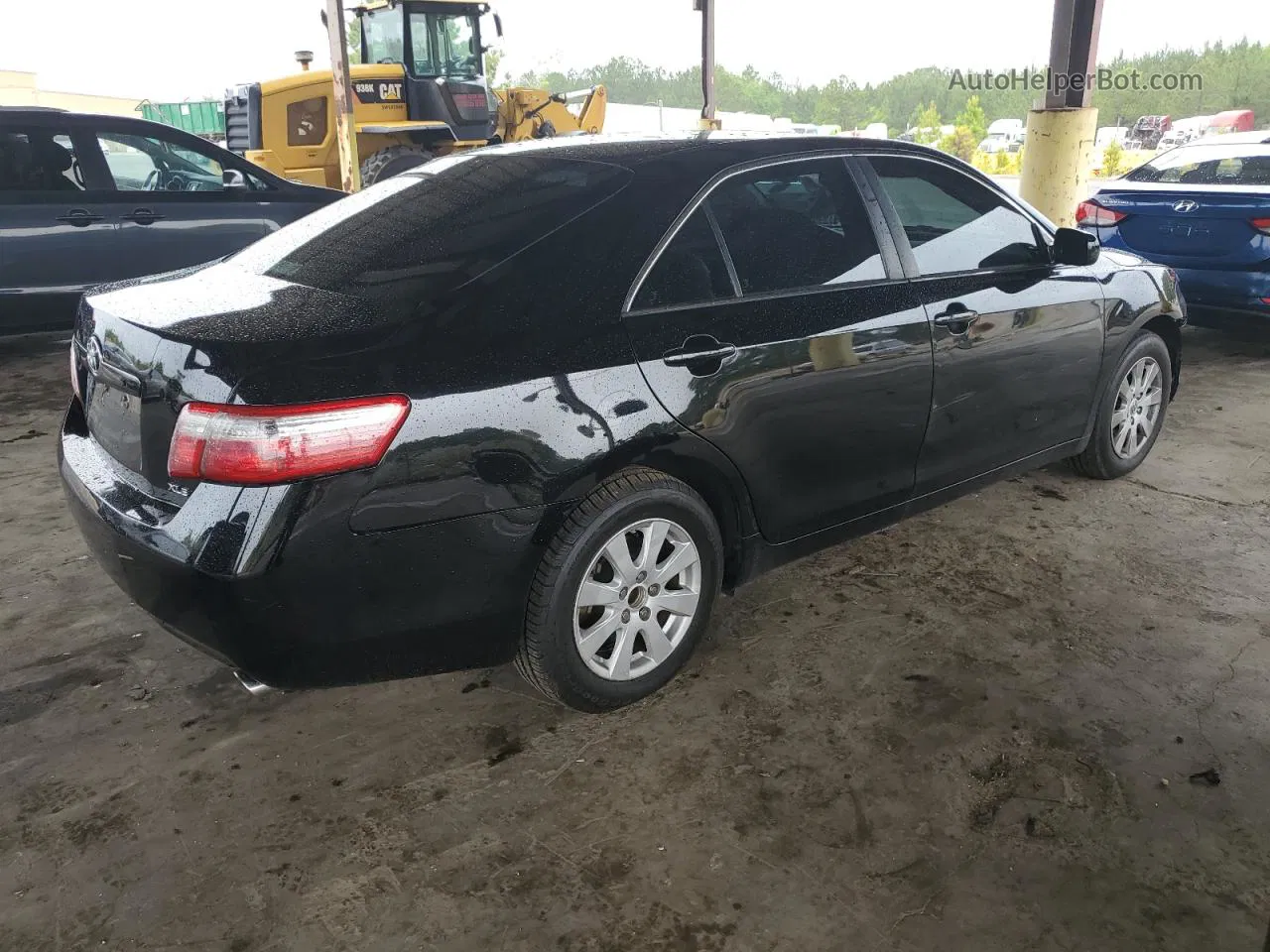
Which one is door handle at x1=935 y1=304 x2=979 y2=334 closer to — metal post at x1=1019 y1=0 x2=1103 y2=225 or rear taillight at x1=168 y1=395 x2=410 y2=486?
rear taillight at x1=168 y1=395 x2=410 y2=486

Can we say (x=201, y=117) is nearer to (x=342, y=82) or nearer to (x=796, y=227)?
(x=342, y=82)

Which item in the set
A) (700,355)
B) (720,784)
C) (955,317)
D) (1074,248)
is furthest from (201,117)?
(720,784)

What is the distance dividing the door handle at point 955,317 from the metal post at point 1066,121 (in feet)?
22.3

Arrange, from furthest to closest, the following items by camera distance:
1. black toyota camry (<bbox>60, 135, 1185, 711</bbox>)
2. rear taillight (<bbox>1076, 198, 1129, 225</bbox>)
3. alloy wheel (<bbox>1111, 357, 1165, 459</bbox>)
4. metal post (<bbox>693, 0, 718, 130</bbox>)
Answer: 1. metal post (<bbox>693, 0, 718, 130</bbox>)
2. rear taillight (<bbox>1076, 198, 1129, 225</bbox>)
3. alloy wheel (<bbox>1111, 357, 1165, 459</bbox>)
4. black toyota camry (<bbox>60, 135, 1185, 711</bbox>)

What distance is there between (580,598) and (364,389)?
0.79 meters

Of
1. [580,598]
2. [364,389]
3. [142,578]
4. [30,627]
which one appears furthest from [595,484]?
[30,627]

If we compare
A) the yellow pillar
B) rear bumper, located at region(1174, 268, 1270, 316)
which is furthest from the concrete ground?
the yellow pillar

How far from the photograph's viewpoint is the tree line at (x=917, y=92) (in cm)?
6394

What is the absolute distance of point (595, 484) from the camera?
2.49 meters

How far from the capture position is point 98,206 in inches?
258

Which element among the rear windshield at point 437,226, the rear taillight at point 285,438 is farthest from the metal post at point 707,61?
the rear taillight at point 285,438

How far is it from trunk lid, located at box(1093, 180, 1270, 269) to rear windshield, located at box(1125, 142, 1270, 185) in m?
0.29

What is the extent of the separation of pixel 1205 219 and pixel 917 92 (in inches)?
3227

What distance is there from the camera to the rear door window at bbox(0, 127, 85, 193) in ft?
20.8
